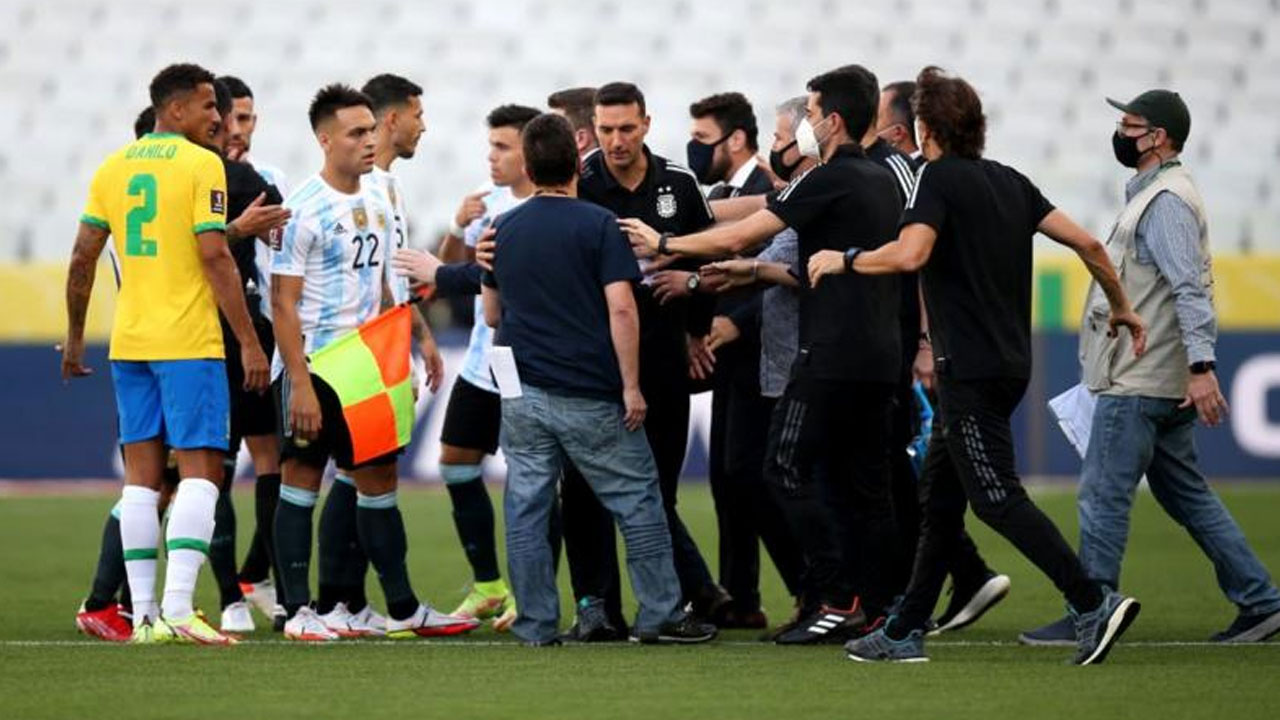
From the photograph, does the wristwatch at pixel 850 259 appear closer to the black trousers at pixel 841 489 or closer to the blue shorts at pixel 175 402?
the black trousers at pixel 841 489

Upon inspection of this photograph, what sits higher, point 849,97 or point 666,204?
point 849,97

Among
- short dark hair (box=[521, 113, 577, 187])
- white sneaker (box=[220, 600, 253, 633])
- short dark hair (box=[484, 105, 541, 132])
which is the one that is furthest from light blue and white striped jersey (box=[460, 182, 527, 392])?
white sneaker (box=[220, 600, 253, 633])

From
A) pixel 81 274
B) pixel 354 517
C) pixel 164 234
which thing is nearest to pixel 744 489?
pixel 354 517

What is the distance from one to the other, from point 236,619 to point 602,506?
1.78 m

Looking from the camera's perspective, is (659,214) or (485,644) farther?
(659,214)

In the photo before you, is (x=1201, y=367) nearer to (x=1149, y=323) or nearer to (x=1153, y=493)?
(x=1149, y=323)

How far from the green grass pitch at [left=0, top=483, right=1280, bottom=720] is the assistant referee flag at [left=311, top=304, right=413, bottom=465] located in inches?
33.9

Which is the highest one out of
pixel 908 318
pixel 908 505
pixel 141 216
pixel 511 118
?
pixel 511 118

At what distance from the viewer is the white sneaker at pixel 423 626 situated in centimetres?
960

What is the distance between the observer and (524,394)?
895cm

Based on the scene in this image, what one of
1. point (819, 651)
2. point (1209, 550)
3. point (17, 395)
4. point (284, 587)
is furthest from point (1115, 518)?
point (17, 395)

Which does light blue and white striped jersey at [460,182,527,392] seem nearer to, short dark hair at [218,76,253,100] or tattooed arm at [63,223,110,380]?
short dark hair at [218,76,253,100]

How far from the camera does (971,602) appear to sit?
981 centimetres

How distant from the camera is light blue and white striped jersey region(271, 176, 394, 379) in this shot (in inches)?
363
